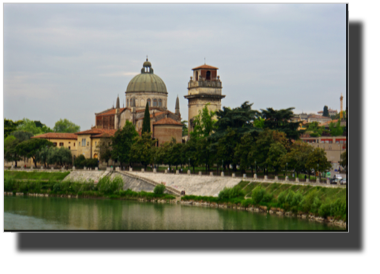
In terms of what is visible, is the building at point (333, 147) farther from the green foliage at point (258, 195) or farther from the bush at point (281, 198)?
the bush at point (281, 198)

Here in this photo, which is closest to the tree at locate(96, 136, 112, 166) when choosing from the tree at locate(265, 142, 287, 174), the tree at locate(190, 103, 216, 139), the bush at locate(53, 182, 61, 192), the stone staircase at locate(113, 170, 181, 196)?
the stone staircase at locate(113, 170, 181, 196)

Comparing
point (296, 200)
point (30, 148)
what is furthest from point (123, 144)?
point (296, 200)

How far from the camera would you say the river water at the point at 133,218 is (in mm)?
34188

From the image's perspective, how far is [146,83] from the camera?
84.7m

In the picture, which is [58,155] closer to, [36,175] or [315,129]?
[36,175]

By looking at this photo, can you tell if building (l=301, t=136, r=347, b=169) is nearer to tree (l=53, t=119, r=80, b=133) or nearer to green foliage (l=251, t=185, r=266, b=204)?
green foliage (l=251, t=185, r=266, b=204)

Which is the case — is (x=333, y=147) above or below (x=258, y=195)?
above

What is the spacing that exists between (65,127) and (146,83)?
26258mm

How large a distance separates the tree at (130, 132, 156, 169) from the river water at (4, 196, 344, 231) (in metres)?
14.2

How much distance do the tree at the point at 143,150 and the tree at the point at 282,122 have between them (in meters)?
11.7

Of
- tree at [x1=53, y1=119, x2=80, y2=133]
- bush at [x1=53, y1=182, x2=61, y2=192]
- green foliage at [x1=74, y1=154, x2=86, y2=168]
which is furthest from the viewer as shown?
tree at [x1=53, y1=119, x2=80, y2=133]

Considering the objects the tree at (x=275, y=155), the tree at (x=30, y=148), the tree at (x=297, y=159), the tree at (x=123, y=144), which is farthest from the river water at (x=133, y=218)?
the tree at (x=30, y=148)

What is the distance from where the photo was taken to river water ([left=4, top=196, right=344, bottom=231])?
112ft
